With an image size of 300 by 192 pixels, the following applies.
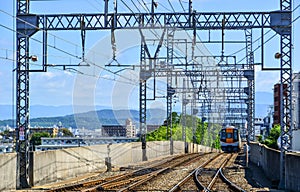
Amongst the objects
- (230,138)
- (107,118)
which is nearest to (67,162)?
(107,118)

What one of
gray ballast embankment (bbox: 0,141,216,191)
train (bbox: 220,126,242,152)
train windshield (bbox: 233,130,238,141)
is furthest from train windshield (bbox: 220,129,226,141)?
gray ballast embankment (bbox: 0,141,216,191)

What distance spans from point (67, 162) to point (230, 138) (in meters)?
40.9

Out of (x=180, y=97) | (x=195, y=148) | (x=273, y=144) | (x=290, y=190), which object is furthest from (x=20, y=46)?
(x=195, y=148)

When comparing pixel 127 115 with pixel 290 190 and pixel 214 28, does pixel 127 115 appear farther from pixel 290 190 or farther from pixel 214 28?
pixel 290 190

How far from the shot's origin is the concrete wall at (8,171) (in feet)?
64.6

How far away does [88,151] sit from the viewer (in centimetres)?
2925

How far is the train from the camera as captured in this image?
64438 mm

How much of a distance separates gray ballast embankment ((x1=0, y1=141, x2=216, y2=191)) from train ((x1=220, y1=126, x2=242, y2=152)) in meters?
25.2

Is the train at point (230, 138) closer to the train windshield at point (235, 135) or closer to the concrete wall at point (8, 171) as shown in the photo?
the train windshield at point (235, 135)

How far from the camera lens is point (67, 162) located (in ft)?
84.7

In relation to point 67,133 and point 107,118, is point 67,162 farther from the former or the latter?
point 67,133

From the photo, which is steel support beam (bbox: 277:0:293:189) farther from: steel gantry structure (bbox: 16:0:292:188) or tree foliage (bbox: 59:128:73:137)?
tree foliage (bbox: 59:128:73:137)

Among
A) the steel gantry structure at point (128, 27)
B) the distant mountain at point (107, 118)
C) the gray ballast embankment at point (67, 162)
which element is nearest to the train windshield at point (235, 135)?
the distant mountain at point (107, 118)

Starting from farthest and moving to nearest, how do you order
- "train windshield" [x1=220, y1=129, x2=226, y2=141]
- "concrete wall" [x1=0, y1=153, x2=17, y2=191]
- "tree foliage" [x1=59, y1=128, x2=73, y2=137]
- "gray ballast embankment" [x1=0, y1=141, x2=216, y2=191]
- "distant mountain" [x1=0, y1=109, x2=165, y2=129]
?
"tree foliage" [x1=59, y1=128, x2=73, y2=137] → "train windshield" [x1=220, y1=129, x2=226, y2=141] → "distant mountain" [x1=0, y1=109, x2=165, y2=129] → "gray ballast embankment" [x1=0, y1=141, x2=216, y2=191] → "concrete wall" [x1=0, y1=153, x2=17, y2=191]
